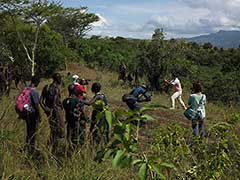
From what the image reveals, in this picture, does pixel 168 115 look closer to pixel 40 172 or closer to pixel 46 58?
pixel 40 172

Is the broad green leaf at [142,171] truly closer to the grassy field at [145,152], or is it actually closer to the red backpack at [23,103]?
the grassy field at [145,152]

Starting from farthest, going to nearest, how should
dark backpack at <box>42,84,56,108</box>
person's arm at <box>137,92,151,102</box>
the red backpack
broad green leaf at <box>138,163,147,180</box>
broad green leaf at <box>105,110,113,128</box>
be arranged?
1. person's arm at <box>137,92,151,102</box>
2. dark backpack at <box>42,84,56,108</box>
3. the red backpack
4. broad green leaf at <box>105,110,113,128</box>
5. broad green leaf at <box>138,163,147,180</box>

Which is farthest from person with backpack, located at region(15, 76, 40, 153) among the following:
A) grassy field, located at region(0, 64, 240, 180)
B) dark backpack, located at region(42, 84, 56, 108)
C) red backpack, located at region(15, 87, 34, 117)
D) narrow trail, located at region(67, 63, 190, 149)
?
narrow trail, located at region(67, 63, 190, 149)

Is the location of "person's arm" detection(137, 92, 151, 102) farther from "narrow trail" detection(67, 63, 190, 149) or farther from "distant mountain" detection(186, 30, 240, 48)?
"distant mountain" detection(186, 30, 240, 48)

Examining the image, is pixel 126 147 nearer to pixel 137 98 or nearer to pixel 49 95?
pixel 49 95

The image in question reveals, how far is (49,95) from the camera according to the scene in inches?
271

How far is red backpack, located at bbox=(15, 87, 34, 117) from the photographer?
633cm

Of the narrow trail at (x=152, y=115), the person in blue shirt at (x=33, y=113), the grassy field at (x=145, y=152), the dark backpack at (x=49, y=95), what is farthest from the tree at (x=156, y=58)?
the person in blue shirt at (x=33, y=113)

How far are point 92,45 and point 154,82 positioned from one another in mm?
20173

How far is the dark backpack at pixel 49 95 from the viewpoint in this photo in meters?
6.83

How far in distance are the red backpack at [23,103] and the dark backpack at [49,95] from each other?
1.41ft

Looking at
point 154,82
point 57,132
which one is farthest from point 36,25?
point 57,132

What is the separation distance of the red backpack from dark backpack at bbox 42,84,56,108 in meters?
0.43

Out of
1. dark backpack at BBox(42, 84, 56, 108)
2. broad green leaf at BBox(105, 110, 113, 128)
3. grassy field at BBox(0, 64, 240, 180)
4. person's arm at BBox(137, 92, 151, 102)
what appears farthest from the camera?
person's arm at BBox(137, 92, 151, 102)
